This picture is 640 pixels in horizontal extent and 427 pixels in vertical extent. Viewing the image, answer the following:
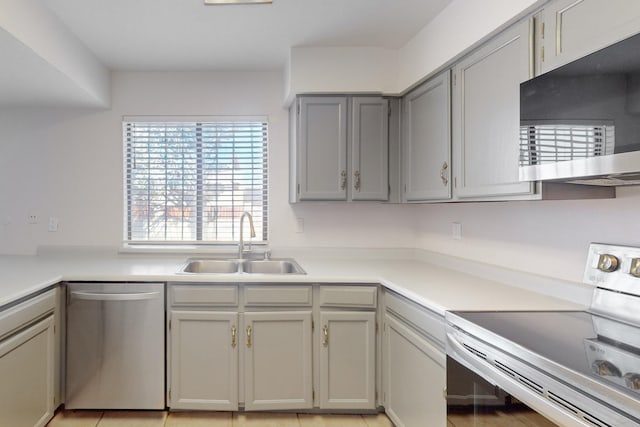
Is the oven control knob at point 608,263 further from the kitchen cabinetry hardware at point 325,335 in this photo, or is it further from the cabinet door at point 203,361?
the cabinet door at point 203,361

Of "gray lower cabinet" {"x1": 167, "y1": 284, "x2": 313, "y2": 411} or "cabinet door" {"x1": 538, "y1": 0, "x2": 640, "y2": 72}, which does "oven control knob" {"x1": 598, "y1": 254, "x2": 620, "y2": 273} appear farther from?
"gray lower cabinet" {"x1": 167, "y1": 284, "x2": 313, "y2": 411}

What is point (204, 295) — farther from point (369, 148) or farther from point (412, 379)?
point (369, 148)

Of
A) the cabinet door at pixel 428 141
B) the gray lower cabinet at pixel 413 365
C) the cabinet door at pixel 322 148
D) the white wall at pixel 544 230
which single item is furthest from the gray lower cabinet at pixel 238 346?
the white wall at pixel 544 230

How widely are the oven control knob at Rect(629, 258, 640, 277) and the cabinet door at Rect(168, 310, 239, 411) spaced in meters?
1.83

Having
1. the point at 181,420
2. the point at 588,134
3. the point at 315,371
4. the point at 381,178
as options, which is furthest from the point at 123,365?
the point at 588,134

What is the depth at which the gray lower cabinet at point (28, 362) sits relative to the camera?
173 cm

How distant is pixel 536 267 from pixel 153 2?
230 centimetres

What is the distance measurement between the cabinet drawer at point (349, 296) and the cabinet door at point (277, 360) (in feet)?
0.47

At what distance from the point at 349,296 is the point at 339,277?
0.12 m

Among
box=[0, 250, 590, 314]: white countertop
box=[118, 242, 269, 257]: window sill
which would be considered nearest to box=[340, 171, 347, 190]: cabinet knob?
box=[0, 250, 590, 314]: white countertop

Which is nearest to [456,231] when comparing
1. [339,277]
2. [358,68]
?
[339,277]

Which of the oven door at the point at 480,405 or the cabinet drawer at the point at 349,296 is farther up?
the cabinet drawer at the point at 349,296

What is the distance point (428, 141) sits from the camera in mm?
2293

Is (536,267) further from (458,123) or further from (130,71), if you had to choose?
(130,71)
